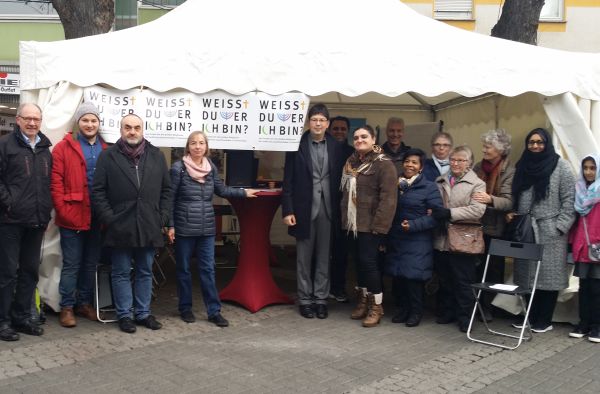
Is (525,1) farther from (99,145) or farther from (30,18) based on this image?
(30,18)

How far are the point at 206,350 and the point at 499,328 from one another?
2653 mm

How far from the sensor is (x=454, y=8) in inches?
634

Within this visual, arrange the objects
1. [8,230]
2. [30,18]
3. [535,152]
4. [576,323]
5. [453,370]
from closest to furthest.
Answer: [453,370] → [8,230] → [535,152] → [576,323] → [30,18]

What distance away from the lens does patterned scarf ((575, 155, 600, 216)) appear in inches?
208

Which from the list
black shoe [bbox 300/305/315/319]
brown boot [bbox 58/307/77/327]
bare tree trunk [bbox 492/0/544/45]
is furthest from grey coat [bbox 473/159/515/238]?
bare tree trunk [bbox 492/0/544/45]

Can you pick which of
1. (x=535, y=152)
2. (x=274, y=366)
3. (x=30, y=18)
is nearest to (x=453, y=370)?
(x=274, y=366)

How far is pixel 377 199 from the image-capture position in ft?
18.4

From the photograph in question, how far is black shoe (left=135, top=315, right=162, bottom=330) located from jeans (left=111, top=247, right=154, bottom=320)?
31 millimetres

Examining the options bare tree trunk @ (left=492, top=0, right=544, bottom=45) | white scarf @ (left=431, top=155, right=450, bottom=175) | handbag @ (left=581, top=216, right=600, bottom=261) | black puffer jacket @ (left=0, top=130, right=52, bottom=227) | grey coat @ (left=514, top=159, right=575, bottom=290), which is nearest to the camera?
black puffer jacket @ (left=0, top=130, right=52, bottom=227)

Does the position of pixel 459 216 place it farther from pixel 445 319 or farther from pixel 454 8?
pixel 454 8

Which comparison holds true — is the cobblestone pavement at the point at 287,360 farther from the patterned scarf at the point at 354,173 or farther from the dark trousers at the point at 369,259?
the patterned scarf at the point at 354,173

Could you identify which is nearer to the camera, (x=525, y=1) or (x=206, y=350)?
Result: (x=206, y=350)

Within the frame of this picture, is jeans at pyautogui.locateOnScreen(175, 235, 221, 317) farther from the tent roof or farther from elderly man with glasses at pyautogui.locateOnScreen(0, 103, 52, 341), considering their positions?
the tent roof

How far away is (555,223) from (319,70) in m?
2.48
